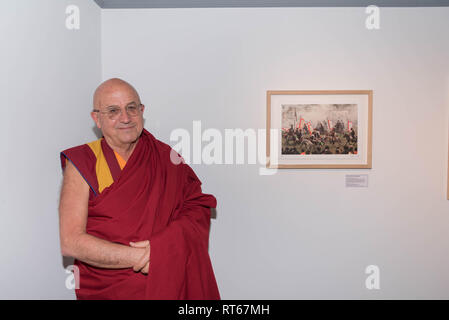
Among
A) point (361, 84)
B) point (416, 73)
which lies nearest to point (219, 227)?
point (361, 84)

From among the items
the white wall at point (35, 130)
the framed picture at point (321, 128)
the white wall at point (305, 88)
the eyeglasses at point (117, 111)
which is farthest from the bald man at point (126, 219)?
the framed picture at point (321, 128)

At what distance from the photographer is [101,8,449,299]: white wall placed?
185cm

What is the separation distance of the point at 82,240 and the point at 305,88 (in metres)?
1.54

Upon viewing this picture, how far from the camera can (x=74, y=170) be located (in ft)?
4.03

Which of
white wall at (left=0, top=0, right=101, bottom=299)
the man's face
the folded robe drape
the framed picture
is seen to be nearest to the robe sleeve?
the folded robe drape

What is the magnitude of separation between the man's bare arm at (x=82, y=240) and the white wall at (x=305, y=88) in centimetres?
77

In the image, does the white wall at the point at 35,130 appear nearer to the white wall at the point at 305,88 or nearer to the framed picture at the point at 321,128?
the white wall at the point at 305,88

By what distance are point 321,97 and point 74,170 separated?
4.93ft

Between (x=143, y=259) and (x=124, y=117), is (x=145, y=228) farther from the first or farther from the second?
(x=124, y=117)

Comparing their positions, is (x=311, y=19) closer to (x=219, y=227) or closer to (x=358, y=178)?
(x=358, y=178)

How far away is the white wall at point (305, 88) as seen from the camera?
1849mm

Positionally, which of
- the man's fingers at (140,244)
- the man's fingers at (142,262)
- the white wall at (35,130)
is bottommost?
the man's fingers at (142,262)

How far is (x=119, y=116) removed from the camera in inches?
52.4

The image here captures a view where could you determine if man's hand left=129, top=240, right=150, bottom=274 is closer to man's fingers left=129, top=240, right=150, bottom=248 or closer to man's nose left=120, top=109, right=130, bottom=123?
man's fingers left=129, top=240, right=150, bottom=248
